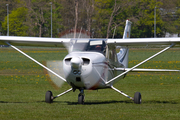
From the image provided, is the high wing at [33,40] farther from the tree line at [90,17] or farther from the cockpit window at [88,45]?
the tree line at [90,17]

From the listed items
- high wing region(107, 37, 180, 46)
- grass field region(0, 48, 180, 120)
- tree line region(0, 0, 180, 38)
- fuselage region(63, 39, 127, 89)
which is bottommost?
grass field region(0, 48, 180, 120)

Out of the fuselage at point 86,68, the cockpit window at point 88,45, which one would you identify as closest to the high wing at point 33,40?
the cockpit window at point 88,45

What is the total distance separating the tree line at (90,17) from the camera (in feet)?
246

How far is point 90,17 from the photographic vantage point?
238 feet

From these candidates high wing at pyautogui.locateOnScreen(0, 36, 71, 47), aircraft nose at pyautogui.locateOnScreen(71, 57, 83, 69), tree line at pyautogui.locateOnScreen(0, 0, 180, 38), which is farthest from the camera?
tree line at pyautogui.locateOnScreen(0, 0, 180, 38)

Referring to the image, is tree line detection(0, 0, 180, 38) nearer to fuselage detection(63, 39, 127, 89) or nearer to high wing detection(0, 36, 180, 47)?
high wing detection(0, 36, 180, 47)

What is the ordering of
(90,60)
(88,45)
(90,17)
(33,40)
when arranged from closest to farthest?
(90,60), (88,45), (33,40), (90,17)

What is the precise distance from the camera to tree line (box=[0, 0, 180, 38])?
7500 centimetres

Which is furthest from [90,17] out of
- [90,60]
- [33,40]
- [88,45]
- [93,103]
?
[90,60]

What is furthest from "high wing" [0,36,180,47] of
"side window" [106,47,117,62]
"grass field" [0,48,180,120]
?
"grass field" [0,48,180,120]

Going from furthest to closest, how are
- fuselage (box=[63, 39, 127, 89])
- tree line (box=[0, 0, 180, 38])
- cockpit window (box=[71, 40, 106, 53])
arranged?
tree line (box=[0, 0, 180, 38]) → cockpit window (box=[71, 40, 106, 53]) → fuselage (box=[63, 39, 127, 89])

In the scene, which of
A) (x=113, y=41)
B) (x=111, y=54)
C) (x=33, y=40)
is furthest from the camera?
(x=33, y=40)

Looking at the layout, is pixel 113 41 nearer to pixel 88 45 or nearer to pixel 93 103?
pixel 88 45

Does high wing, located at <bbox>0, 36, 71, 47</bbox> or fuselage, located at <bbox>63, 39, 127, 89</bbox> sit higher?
high wing, located at <bbox>0, 36, 71, 47</bbox>
